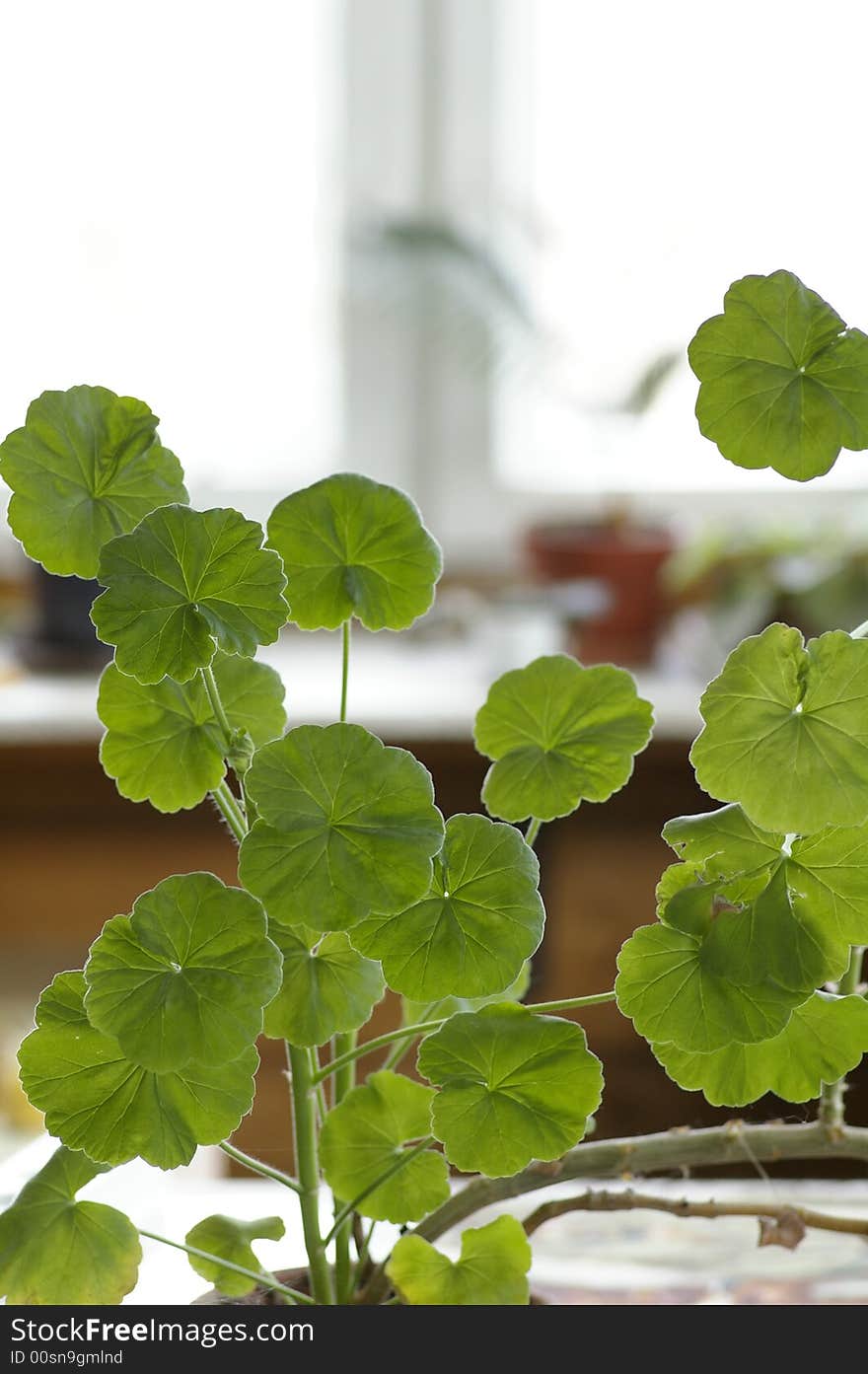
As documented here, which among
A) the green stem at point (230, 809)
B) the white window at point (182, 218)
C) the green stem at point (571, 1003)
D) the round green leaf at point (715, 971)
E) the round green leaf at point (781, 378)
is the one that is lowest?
the green stem at point (571, 1003)

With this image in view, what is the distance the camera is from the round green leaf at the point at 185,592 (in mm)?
272

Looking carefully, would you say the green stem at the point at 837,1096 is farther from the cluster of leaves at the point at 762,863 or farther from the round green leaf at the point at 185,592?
the round green leaf at the point at 185,592

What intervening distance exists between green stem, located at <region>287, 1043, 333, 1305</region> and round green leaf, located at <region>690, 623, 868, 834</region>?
11 centimetres

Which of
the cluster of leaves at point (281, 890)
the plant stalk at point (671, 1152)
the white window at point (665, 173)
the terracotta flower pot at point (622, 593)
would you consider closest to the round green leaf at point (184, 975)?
the cluster of leaves at point (281, 890)

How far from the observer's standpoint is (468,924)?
11.1 inches

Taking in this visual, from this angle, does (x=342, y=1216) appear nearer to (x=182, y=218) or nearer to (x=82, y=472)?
(x=82, y=472)

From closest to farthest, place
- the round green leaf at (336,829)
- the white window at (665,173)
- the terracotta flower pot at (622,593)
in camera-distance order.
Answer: the round green leaf at (336,829) → the terracotta flower pot at (622,593) → the white window at (665,173)

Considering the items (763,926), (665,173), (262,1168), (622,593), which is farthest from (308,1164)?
(665,173)

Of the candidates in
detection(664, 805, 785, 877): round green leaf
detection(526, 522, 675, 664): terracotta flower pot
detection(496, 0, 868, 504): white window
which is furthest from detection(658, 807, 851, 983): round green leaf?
detection(496, 0, 868, 504): white window

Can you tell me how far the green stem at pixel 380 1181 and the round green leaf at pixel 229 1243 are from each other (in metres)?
0.02

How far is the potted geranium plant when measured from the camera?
27cm

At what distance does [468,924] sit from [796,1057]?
75 mm

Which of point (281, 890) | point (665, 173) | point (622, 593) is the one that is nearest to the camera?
point (281, 890)

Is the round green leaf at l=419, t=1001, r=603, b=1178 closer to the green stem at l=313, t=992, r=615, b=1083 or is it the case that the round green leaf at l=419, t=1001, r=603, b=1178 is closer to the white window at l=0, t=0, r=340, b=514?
the green stem at l=313, t=992, r=615, b=1083
